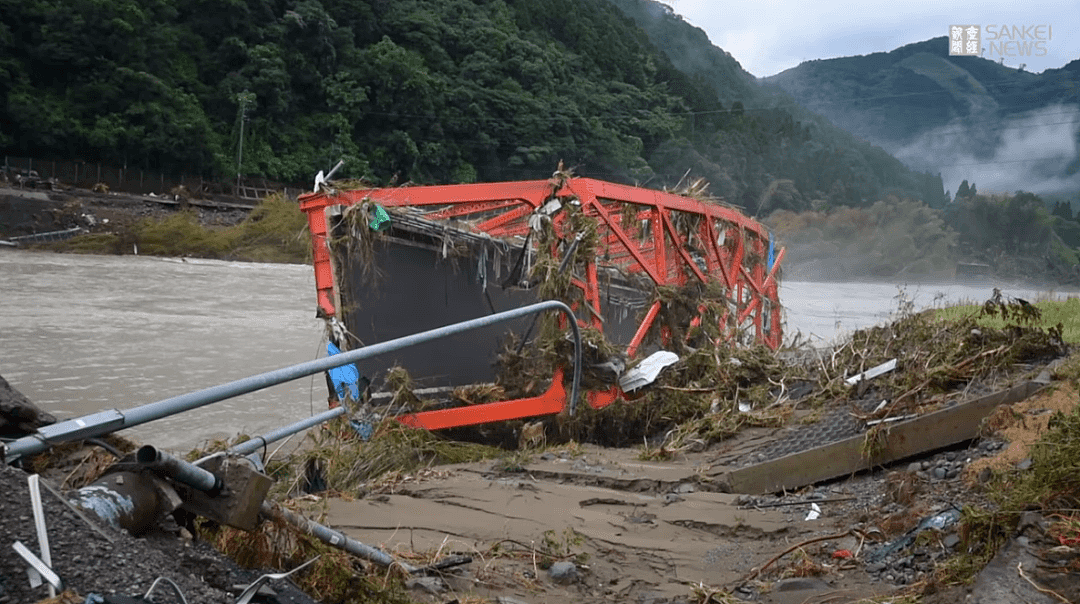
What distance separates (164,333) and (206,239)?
20189 mm

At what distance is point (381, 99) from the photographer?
59.4 metres

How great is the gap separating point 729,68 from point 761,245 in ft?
399

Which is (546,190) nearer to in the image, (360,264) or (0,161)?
(360,264)

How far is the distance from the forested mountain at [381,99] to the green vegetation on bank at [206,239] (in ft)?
39.8

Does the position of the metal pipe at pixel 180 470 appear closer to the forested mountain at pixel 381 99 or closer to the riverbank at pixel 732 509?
the riverbank at pixel 732 509

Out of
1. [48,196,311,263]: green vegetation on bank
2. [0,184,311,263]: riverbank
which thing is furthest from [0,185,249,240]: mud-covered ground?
[48,196,311,263]: green vegetation on bank

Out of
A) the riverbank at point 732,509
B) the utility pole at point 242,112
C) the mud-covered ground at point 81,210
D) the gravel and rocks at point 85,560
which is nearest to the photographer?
the gravel and rocks at point 85,560

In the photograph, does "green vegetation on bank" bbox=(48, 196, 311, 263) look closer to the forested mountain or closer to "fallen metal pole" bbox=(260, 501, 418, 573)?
the forested mountain

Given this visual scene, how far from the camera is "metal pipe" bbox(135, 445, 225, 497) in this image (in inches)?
83.7

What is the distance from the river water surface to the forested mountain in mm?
18141

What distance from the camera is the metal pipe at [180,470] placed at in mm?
2125

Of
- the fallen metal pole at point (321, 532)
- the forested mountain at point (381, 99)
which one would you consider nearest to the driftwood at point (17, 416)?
the fallen metal pole at point (321, 532)

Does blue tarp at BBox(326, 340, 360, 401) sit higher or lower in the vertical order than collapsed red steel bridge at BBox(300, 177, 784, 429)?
lower

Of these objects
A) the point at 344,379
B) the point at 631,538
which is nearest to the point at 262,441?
the point at 631,538
